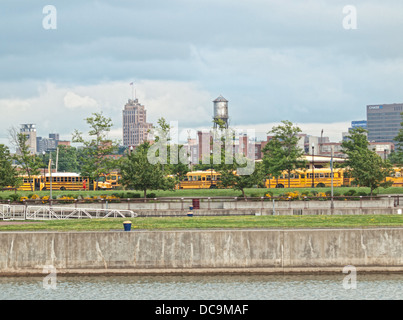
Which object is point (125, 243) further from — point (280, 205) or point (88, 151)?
point (88, 151)

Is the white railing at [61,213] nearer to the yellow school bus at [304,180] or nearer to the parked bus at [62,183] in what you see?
the parked bus at [62,183]

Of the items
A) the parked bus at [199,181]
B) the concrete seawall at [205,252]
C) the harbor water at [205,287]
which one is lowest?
the harbor water at [205,287]

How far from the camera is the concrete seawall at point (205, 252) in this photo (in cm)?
2966

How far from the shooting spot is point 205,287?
2788 cm

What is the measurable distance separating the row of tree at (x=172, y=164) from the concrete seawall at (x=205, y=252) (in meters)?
37.4

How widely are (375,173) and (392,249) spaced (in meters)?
39.8

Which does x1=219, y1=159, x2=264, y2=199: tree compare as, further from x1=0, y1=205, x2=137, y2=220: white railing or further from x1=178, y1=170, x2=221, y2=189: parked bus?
x1=178, y1=170, x2=221, y2=189: parked bus

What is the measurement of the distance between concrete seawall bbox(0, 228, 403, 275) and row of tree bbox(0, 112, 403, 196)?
37409 mm

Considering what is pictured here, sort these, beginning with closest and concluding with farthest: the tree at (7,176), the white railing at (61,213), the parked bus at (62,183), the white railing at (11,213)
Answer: the white railing at (11,213), the white railing at (61,213), the tree at (7,176), the parked bus at (62,183)

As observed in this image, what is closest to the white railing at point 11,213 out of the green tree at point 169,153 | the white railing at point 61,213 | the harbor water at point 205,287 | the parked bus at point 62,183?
the white railing at point 61,213

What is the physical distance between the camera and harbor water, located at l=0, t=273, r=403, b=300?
1043 inches

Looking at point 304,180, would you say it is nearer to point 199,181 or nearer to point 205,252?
point 199,181

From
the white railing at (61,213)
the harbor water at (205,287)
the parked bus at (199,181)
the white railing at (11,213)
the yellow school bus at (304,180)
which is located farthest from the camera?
the parked bus at (199,181)
